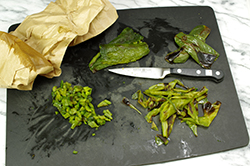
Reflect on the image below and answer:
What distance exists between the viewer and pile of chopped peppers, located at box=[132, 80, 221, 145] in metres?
1.39

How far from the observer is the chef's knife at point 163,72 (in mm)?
1490

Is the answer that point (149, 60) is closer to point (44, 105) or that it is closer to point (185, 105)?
point (185, 105)

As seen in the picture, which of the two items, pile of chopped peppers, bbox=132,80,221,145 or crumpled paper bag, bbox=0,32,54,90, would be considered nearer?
crumpled paper bag, bbox=0,32,54,90

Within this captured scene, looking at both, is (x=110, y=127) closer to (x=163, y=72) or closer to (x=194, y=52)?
(x=163, y=72)

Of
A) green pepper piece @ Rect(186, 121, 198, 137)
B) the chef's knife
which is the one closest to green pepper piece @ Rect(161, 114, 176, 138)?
green pepper piece @ Rect(186, 121, 198, 137)

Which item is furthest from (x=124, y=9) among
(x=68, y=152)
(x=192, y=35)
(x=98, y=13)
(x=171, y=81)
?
(x=68, y=152)

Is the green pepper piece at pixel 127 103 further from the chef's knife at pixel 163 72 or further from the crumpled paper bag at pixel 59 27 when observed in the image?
the crumpled paper bag at pixel 59 27

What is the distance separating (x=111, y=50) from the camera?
60.9 inches

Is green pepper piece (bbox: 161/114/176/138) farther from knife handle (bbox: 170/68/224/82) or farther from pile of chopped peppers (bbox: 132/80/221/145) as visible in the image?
knife handle (bbox: 170/68/224/82)

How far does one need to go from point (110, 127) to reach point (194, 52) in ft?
2.63

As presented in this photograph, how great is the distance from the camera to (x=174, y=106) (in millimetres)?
1377

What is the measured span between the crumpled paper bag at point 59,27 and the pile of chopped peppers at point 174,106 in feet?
1.92

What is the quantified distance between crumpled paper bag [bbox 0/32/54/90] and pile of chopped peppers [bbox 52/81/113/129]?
219 millimetres

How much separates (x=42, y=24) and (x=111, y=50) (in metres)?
0.50
